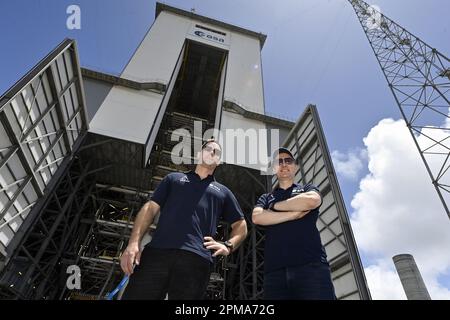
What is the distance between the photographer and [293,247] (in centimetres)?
253

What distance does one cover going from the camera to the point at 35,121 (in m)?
8.49

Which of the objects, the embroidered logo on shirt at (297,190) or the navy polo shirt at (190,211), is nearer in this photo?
the navy polo shirt at (190,211)

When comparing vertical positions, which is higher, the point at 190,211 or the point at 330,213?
the point at 330,213

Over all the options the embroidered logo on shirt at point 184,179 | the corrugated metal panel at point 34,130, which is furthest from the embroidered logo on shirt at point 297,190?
the corrugated metal panel at point 34,130

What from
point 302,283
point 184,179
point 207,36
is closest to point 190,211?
point 184,179

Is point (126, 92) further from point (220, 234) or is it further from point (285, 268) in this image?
point (285, 268)

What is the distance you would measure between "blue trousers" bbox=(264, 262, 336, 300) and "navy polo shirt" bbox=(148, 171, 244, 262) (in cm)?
72

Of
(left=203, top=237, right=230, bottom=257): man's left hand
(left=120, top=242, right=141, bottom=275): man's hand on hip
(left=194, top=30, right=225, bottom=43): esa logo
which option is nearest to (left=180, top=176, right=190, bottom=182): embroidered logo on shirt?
(left=203, top=237, right=230, bottom=257): man's left hand

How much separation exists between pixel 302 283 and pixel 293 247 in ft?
1.09

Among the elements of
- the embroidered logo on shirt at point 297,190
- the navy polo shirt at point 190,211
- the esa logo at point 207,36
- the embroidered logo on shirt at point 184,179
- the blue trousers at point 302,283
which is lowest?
the blue trousers at point 302,283

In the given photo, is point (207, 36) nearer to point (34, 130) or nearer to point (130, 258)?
point (34, 130)

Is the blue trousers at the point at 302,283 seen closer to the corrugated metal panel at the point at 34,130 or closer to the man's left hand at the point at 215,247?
the man's left hand at the point at 215,247

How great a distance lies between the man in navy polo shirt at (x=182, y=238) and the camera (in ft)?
6.84
